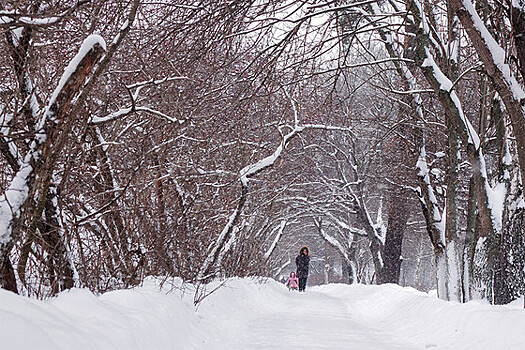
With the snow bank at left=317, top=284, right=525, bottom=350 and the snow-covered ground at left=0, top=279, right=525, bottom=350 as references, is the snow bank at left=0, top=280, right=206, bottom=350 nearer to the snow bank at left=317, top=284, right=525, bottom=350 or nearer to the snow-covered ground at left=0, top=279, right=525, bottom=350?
the snow-covered ground at left=0, top=279, right=525, bottom=350

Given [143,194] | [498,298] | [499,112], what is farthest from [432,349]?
[499,112]

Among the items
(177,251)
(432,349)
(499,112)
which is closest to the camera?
(432,349)

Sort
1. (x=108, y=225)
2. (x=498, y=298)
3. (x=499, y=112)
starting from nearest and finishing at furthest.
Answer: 1. (x=108, y=225)
2. (x=498, y=298)
3. (x=499, y=112)

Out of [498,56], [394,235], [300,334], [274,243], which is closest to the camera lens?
[498,56]

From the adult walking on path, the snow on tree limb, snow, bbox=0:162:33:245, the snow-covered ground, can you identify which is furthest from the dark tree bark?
snow, bbox=0:162:33:245

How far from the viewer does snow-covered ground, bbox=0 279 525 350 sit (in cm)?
335

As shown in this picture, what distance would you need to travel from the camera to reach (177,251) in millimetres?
10164

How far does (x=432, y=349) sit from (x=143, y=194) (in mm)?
4589

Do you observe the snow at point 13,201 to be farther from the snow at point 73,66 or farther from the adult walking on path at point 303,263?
the adult walking on path at point 303,263

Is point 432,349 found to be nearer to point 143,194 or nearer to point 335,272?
point 143,194

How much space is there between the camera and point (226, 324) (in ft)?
29.0

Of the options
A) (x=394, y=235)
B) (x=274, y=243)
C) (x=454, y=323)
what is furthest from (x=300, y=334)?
(x=274, y=243)

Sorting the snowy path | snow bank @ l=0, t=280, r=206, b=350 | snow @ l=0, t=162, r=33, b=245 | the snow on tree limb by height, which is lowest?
the snowy path

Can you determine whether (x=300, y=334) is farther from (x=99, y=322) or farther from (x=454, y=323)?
(x=99, y=322)
